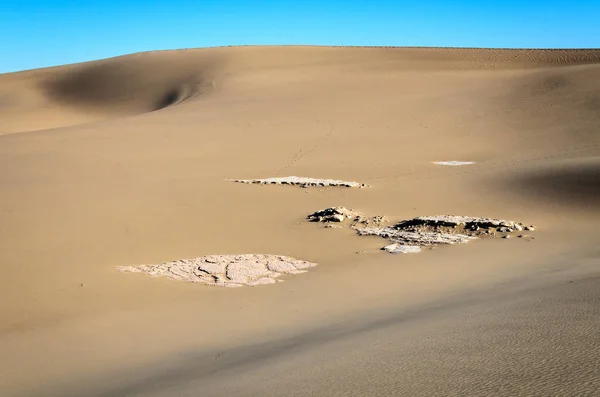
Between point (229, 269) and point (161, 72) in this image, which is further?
point (161, 72)

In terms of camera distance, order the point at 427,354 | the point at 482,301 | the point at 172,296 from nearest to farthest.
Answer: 1. the point at 427,354
2. the point at 482,301
3. the point at 172,296

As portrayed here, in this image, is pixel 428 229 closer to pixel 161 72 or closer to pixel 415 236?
pixel 415 236

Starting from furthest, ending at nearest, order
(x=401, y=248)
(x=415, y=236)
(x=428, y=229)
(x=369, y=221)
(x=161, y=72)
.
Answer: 1. (x=161, y=72)
2. (x=369, y=221)
3. (x=428, y=229)
4. (x=415, y=236)
5. (x=401, y=248)

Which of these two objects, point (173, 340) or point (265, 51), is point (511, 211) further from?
point (265, 51)

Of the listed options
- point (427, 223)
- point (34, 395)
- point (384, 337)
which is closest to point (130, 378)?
point (34, 395)

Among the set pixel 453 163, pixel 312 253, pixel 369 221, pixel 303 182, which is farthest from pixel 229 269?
pixel 453 163

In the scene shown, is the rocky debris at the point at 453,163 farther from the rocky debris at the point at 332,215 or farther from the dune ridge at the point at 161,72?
the dune ridge at the point at 161,72
